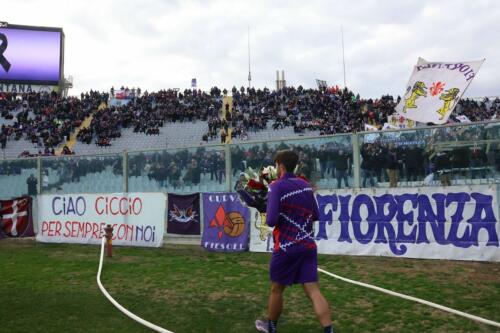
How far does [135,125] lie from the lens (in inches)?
1399

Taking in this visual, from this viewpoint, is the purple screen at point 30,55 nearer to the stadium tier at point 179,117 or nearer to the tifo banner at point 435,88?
the stadium tier at point 179,117

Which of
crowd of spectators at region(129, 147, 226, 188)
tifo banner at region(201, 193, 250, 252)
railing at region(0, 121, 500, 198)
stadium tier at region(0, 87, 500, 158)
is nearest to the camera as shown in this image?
railing at region(0, 121, 500, 198)

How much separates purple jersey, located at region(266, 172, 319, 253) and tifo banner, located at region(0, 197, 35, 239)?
12.0 meters

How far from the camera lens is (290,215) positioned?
15.7ft

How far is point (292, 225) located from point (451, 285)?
12.4 feet

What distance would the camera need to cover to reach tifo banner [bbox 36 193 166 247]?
41.4ft

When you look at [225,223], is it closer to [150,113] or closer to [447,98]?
[447,98]

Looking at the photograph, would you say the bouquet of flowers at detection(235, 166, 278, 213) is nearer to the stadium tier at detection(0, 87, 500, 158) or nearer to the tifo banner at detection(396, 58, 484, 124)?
the tifo banner at detection(396, 58, 484, 124)

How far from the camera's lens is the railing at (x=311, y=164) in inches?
355

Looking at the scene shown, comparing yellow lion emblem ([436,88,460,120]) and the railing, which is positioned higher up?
yellow lion emblem ([436,88,460,120])

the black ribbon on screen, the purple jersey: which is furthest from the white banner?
the black ribbon on screen

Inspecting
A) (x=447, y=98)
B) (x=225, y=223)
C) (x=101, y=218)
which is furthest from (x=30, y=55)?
(x=447, y=98)

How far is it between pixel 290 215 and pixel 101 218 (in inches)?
382

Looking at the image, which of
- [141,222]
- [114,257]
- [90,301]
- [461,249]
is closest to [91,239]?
[141,222]
